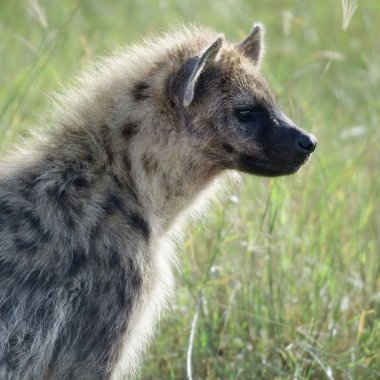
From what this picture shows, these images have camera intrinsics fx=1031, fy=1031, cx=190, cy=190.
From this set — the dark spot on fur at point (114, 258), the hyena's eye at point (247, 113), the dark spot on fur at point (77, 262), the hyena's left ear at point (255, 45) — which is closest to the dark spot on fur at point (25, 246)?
the dark spot on fur at point (77, 262)

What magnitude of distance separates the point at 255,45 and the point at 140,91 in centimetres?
83

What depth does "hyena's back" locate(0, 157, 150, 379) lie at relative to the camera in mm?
3902

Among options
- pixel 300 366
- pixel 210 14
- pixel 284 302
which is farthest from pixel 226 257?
pixel 210 14

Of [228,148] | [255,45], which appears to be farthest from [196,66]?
[255,45]

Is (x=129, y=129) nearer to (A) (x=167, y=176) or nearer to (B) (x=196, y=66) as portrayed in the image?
(A) (x=167, y=176)

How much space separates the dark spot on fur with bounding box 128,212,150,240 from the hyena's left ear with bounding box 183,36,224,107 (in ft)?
1.64

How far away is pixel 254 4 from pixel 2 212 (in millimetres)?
5756

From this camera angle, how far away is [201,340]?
4.72 metres

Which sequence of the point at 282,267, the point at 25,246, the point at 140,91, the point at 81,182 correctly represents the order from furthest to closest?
1. the point at 282,267
2. the point at 140,91
3. the point at 81,182
4. the point at 25,246

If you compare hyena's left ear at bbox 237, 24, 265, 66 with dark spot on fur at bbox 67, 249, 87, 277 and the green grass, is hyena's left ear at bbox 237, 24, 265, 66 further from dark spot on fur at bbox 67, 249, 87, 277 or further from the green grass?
dark spot on fur at bbox 67, 249, 87, 277

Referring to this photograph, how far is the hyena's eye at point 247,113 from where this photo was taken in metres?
4.36

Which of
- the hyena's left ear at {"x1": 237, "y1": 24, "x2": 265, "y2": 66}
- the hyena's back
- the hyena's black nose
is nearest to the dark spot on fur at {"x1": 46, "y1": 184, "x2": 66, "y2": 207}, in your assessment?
the hyena's back

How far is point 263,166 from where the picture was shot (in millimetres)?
4387

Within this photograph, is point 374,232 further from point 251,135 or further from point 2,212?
point 2,212
